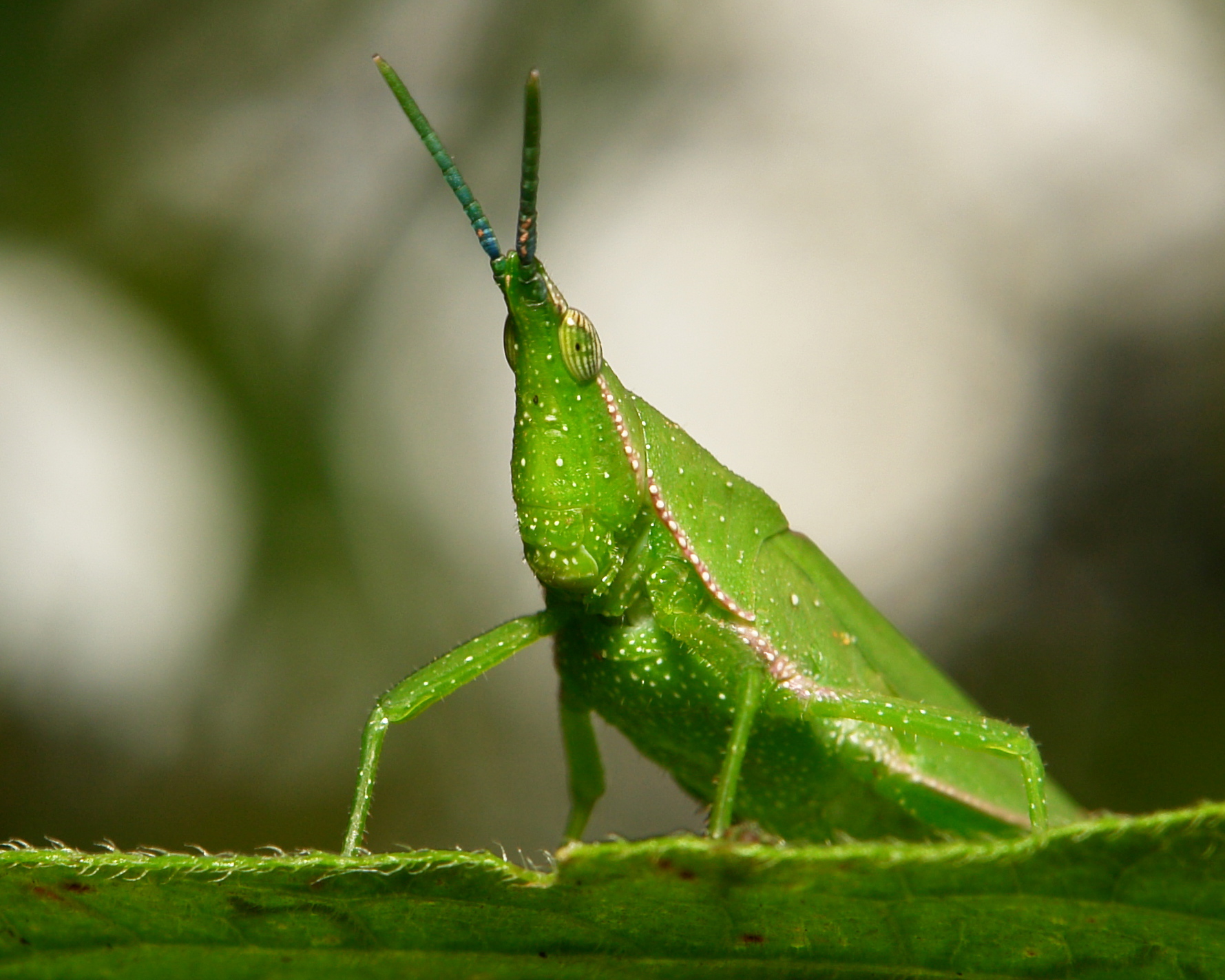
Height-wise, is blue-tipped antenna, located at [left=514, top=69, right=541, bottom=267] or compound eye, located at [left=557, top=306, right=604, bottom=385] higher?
blue-tipped antenna, located at [left=514, top=69, right=541, bottom=267]

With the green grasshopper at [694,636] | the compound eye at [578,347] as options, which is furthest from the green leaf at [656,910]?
the compound eye at [578,347]

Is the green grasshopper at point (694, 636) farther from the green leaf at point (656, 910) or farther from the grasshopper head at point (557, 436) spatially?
the green leaf at point (656, 910)

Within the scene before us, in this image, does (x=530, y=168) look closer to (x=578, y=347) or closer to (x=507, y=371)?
(x=578, y=347)

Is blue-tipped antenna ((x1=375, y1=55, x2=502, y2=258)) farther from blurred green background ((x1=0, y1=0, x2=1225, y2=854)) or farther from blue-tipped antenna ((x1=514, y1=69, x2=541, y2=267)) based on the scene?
blurred green background ((x1=0, y1=0, x2=1225, y2=854))

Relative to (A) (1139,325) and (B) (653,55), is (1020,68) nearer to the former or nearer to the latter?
(A) (1139,325)

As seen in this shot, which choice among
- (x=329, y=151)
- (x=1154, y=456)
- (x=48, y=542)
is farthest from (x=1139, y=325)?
(x=48, y=542)

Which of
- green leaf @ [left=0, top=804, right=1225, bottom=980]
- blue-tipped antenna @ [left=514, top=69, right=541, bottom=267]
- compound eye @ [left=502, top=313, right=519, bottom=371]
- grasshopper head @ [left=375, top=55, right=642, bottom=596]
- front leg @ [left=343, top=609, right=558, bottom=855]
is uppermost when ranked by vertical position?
blue-tipped antenna @ [left=514, top=69, right=541, bottom=267]

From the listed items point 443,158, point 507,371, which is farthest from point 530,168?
point 507,371

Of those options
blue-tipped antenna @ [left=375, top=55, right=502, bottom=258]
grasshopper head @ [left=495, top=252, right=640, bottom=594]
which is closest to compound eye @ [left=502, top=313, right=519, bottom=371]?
grasshopper head @ [left=495, top=252, right=640, bottom=594]
